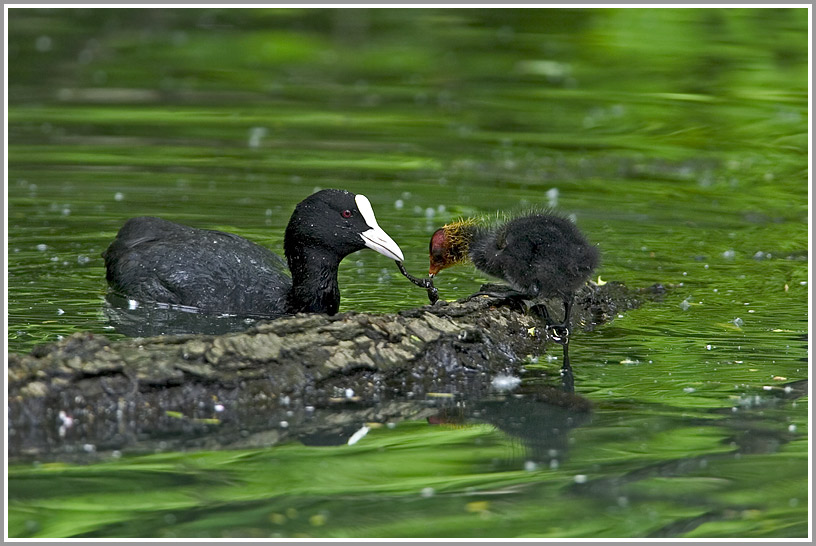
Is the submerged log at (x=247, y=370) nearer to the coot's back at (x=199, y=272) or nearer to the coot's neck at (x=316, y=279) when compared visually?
the coot's neck at (x=316, y=279)

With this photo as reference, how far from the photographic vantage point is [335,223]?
596 centimetres

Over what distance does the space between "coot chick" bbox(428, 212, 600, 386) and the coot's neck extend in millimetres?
731

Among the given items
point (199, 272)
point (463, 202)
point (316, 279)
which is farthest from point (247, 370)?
point (463, 202)

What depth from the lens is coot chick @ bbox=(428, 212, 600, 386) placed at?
17.5 ft

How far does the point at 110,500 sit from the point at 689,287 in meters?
3.95

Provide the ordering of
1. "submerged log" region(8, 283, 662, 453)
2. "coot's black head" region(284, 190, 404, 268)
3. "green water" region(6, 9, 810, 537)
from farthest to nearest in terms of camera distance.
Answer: "coot's black head" region(284, 190, 404, 268)
"submerged log" region(8, 283, 662, 453)
"green water" region(6, 9, 810, 537)

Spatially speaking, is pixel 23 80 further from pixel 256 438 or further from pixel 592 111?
pixel 256 438

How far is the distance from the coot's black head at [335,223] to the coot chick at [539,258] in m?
0.55

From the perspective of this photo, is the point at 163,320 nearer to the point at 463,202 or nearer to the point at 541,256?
the point at 541,256

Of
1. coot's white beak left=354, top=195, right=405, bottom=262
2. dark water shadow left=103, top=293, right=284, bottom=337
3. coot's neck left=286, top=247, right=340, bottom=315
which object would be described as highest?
coot's white beak left=354, top=195, right=405, bottom=262

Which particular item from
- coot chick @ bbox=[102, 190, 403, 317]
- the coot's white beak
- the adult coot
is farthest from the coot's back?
the adult coot

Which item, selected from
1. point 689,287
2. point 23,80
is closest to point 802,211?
point 689,287

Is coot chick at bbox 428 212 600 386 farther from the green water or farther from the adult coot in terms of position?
the green water

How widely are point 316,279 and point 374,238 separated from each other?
38cm
